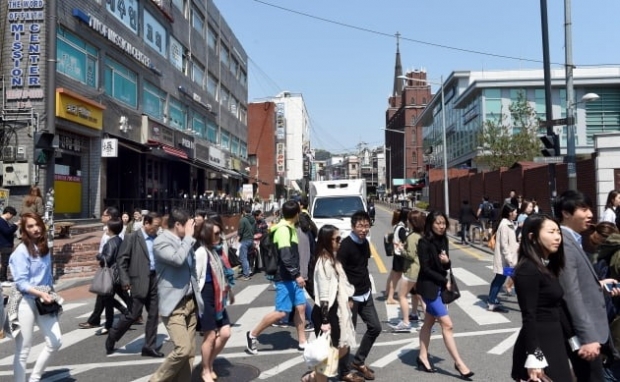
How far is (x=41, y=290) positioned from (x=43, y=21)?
12.6 m

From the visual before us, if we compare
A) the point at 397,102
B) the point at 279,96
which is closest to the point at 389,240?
the point at 279,96

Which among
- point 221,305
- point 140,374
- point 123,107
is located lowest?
point 140,374

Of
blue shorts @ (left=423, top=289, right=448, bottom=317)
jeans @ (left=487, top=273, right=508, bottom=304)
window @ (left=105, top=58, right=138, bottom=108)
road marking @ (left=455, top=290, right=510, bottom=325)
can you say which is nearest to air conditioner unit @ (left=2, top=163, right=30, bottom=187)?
window @ (left=105, top=58, right=138, bottom=108)

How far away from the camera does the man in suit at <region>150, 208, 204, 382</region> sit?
474 cm

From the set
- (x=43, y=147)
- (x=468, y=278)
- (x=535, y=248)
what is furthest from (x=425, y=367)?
(x=43, y=147)

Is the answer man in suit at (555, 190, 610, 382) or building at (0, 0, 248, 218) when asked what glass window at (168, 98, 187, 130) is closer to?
building at (0, 0, 248, 218)

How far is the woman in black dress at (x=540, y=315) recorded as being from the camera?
10.9ft

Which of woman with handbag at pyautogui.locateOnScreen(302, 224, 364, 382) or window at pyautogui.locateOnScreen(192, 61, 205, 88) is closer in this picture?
woman with handbag at pyautogui.locateOnScreen(302, 224, 364, 382)

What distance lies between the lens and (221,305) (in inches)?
216

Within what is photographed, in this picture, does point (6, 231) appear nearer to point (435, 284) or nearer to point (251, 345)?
point (251, 345)

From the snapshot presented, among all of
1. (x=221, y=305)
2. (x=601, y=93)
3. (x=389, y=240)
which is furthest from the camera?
(x=601, y=93)

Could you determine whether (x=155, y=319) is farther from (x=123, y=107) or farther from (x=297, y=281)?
(x=123, y=107)

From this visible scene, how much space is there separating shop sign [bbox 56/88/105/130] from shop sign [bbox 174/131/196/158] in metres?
8.47

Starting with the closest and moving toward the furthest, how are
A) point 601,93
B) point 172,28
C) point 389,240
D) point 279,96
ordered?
point 389,240, point 172,28, point 601,93, point 279,96
